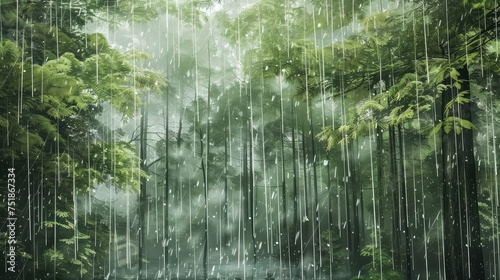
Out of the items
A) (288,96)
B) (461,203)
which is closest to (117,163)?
(288,96)

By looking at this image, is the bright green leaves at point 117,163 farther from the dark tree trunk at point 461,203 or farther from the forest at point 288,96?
the dark tree trunk at point 461,203

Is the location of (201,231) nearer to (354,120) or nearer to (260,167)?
(260,167)

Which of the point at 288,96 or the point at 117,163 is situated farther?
the point at 288,96

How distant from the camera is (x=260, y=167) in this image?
1500 centimetres

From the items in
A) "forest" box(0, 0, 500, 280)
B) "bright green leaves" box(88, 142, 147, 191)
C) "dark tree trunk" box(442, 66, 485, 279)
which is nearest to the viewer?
"dark tree trunk" box(442, 66, 485, 279)

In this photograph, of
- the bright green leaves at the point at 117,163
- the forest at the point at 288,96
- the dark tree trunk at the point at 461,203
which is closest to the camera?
the dark tree trunk at the point at 461,203

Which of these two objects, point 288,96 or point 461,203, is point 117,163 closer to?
point 288,96

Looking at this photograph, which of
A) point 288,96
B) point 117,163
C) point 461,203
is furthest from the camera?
point 288,96

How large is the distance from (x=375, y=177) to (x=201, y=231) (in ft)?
33.6

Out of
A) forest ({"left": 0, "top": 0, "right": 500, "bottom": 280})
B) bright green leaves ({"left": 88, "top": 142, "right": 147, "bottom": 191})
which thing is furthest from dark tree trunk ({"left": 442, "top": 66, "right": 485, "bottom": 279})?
bright green leaves ({"left": 88, "top": 142, "right": 147, "bottom": 191})

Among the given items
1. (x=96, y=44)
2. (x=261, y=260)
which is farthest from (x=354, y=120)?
(x=261, y=260)

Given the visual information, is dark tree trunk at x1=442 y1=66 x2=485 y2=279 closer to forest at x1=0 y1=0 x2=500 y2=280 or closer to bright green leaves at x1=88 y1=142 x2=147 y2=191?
forest at x1=0 y1=0 x2=500 y2=280

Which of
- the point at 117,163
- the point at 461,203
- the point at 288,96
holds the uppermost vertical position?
the point at 288,96

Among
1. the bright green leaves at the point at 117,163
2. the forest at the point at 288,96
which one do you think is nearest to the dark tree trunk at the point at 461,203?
the forest at the point at 288,96
